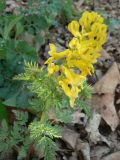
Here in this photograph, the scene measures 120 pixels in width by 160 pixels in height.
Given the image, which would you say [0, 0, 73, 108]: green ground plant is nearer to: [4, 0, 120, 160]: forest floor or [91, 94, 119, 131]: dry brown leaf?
[4, 0, 120, 160]: forest floor

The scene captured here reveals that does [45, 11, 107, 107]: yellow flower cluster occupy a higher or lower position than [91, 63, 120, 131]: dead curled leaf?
higher

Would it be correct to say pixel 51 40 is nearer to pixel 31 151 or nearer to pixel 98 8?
pixel 98 8

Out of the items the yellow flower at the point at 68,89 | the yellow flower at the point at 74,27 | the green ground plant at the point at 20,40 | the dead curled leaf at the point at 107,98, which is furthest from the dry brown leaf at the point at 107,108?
the yellow flower at the point at 74,27

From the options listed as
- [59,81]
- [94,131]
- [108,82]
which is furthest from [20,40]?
[59,81]

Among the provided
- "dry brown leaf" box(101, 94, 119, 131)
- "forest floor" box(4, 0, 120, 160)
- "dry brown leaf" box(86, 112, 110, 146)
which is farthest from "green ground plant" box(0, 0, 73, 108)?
"dry brown leaf" box(101, 94, 119, 131)

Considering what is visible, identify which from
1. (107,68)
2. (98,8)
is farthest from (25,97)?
(98,8)

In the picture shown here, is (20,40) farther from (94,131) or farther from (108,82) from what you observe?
(94,131)

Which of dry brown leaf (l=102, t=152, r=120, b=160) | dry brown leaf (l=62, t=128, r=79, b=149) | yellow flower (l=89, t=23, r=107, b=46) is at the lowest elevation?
dry brown leaf (l=102, t=152, r=120, b=160)
